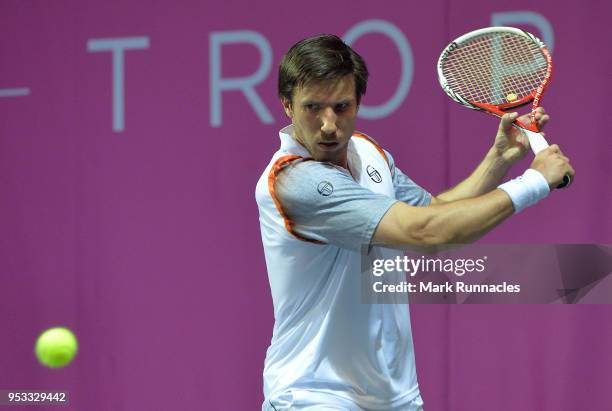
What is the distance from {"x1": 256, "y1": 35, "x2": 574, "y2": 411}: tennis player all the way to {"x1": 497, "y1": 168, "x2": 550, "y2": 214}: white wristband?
0.83ft

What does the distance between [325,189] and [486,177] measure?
56 cm

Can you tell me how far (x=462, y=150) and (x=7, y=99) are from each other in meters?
2.04

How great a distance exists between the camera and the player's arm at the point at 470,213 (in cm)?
198

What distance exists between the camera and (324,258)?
7.30 ft

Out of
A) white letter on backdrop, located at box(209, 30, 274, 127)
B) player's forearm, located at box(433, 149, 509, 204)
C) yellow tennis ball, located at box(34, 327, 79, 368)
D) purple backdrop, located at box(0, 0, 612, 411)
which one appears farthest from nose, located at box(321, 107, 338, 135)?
yellow tennis ball, located at box(34, 327, 79, 368)

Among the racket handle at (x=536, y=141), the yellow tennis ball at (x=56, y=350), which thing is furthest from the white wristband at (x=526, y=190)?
the yellow tennis ball at (x=56, y=350)

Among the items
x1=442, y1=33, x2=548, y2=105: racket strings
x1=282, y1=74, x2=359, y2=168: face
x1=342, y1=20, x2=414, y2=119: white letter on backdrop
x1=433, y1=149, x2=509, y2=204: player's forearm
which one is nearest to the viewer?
x1=282, y1=74, x2=359, y2=168: face

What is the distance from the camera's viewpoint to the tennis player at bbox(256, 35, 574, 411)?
2146 mm

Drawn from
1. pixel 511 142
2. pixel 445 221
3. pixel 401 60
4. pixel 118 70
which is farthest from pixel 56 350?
pixel 445 221

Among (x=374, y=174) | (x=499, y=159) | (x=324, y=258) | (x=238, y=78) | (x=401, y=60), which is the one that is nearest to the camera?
(x=324, y=258)

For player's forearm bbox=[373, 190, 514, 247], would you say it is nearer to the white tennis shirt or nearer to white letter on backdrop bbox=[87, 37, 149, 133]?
the white tennis shirt

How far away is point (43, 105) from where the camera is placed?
437 centimetres

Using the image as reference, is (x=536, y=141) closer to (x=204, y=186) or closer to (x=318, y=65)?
(x=318, y=65)

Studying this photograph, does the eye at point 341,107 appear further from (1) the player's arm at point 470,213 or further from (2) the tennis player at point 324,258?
(1) the player's arm at point 470,213
